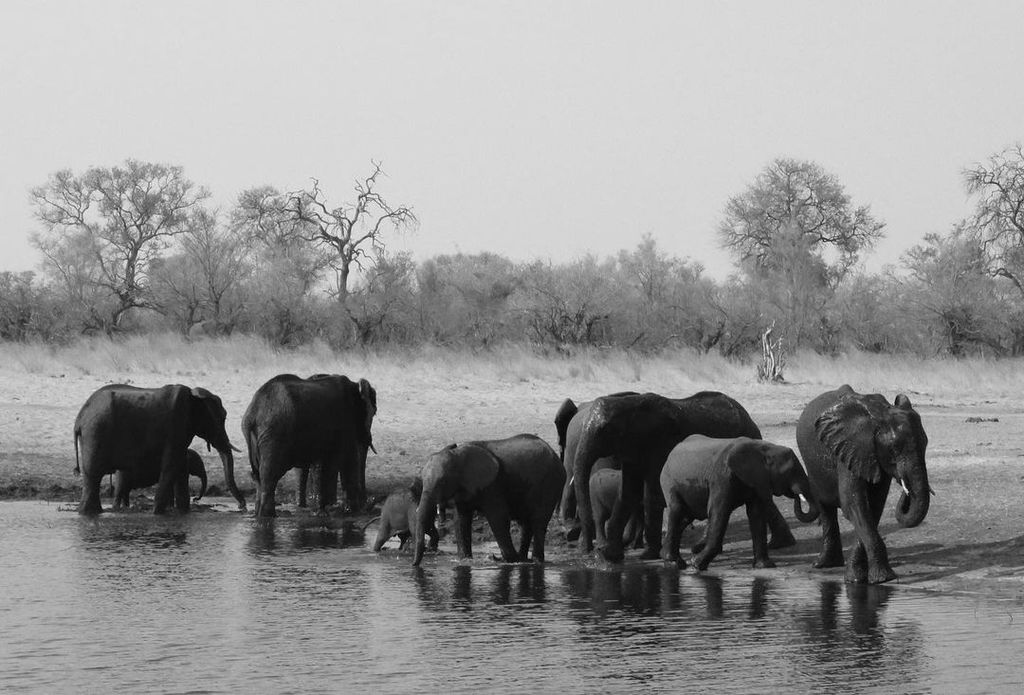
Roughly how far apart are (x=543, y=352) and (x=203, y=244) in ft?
53.9

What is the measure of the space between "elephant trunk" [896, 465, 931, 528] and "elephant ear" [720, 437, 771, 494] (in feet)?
3.97

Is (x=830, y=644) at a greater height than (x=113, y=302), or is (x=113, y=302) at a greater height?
(x=113, y=302)

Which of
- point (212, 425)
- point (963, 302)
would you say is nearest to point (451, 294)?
point (963, 302)

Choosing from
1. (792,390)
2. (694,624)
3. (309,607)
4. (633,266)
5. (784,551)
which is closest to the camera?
(694,624)

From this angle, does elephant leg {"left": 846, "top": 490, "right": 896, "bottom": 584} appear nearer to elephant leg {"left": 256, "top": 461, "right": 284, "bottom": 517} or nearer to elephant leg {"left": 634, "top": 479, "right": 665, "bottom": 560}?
elephant leg {"left": 634, "top": 479, "right": 665, "bottom": 560}

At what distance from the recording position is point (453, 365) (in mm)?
31578

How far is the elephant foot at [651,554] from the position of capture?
43.0ft

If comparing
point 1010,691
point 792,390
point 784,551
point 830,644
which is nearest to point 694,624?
point 830,644

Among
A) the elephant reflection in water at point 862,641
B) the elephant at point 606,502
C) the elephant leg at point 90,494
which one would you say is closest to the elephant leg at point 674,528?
the elephant at point 606,502

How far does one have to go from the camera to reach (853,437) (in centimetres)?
1135

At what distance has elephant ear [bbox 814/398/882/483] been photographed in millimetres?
11289

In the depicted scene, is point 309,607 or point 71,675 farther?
point 309,607

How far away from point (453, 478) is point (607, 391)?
17.6 m

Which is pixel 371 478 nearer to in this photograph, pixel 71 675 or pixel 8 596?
pixel 8 596
